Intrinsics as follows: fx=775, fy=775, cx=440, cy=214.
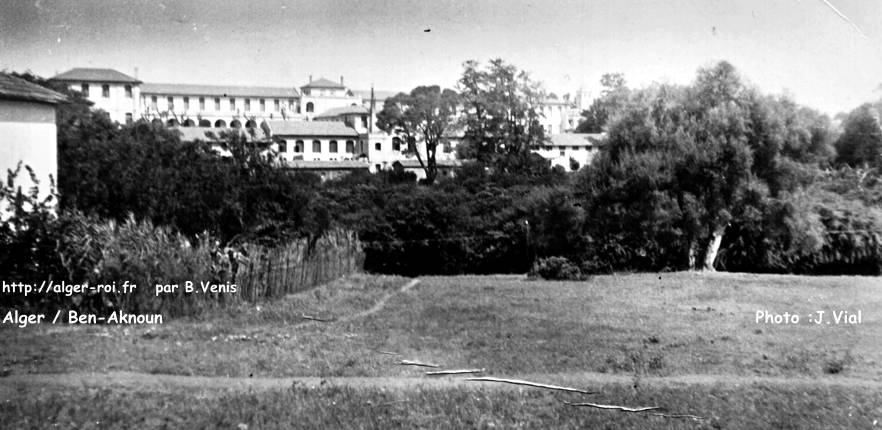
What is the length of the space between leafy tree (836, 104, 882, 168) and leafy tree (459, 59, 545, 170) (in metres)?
11.5

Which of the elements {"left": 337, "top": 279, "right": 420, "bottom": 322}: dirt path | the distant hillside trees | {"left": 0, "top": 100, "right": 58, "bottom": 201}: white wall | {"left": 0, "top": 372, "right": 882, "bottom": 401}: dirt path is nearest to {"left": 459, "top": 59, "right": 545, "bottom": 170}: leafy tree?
the distant hillside trees

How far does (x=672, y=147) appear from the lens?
15.8 m

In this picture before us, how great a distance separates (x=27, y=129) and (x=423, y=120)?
28947mm

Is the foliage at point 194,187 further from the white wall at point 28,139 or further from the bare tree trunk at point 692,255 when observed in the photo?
the bare tree trunk at point 692,255

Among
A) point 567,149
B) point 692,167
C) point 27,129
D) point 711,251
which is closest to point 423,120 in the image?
point 567,149

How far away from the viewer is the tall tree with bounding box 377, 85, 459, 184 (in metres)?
33.3

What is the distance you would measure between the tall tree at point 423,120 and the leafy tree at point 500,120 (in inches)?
43.6

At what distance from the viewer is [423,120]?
133 ft

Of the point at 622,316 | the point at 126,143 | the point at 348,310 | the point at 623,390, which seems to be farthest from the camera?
the point at 126,143

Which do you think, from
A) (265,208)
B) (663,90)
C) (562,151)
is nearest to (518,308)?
(265,208)

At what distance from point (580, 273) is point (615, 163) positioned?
2.64 m

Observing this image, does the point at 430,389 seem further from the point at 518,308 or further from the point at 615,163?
the point at 615,163

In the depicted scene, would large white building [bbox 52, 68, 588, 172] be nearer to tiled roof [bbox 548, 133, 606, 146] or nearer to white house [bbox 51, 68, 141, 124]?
white house [bbox 51, 68, 141, 124]

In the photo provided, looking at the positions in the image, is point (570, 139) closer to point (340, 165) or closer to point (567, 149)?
point (567, 149)
